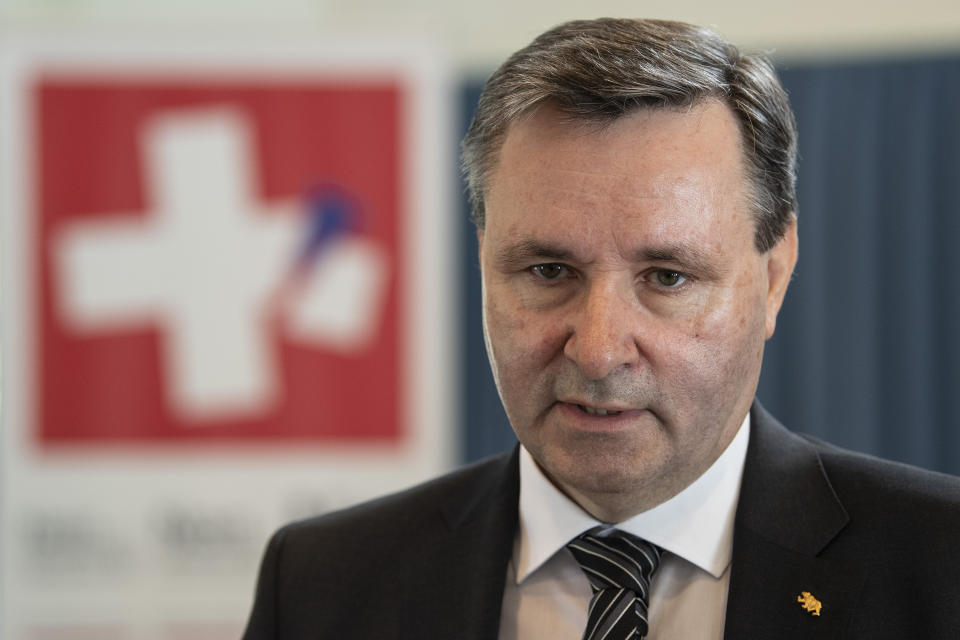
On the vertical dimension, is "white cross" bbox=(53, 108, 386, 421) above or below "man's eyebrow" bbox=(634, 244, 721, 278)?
below

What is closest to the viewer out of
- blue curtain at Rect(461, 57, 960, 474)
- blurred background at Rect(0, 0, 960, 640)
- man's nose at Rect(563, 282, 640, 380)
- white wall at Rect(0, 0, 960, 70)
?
man's nose at Rect(563, 282, 640, 380)

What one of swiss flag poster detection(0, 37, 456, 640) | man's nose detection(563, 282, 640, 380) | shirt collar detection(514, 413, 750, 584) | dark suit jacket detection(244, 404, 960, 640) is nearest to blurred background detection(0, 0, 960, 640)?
swiss flag poster detection(0, 37, 456, 640)

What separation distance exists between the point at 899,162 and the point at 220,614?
109 inches

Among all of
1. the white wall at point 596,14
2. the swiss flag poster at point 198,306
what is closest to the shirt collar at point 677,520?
the swiss flag poster at point 198,306

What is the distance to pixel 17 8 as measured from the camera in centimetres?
438

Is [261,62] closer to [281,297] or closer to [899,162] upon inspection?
[281,297]

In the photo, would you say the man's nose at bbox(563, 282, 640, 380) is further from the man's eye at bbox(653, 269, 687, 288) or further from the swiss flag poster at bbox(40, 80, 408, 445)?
the swiss flag poster at bbox(40, 80, 408, 445)

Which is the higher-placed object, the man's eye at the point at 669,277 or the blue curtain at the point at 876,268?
the man's eye at the point at 669,277

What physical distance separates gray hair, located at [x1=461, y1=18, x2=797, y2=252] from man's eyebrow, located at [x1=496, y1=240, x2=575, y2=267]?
117mm

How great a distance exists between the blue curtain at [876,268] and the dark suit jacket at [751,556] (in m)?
2.62

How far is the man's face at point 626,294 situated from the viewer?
1137 millimetres

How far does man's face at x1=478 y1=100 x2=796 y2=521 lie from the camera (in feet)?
3.73

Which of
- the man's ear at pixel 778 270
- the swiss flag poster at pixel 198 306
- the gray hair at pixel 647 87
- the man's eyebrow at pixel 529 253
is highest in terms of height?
the gray hair at pixel 647 87

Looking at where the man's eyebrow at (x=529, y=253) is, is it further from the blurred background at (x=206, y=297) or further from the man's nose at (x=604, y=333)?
the blurred background at (x=206, y=297)
